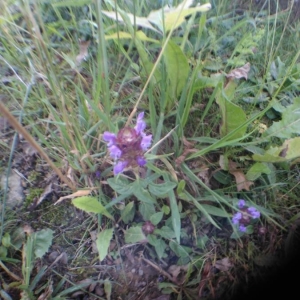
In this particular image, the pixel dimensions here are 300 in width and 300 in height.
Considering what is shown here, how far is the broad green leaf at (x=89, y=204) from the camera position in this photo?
2.85 feet

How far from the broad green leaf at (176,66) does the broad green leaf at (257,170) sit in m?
0.32

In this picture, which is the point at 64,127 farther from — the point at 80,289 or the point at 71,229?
the point at 80,289

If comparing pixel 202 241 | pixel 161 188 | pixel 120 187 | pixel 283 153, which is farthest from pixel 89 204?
pixel 283 153

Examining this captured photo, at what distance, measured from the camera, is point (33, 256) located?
0.95 meters

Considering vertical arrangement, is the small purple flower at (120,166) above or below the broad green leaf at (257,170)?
above

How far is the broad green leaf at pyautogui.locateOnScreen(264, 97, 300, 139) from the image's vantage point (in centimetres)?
102

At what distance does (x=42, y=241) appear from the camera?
3.18ft

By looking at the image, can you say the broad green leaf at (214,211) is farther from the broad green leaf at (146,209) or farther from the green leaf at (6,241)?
the green leaf at (6,241)

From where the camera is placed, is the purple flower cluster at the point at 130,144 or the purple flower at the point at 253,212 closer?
the purple flower cluster at the point at 130,144

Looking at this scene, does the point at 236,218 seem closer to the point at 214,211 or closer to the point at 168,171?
the point at 214,211

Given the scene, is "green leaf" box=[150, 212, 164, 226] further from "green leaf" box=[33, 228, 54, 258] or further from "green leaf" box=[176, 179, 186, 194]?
"green leaf" box=[33, 228, 54, 258]

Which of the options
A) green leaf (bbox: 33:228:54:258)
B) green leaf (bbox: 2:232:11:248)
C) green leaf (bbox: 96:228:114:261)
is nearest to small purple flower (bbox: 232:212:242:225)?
green leaf (bbox: 96:228:114:261)

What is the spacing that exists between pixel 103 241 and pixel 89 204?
119mm

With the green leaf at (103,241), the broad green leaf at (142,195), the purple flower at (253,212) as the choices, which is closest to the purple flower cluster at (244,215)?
the purple flower at (253,212)
